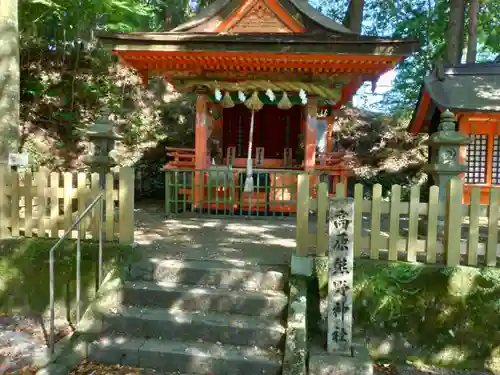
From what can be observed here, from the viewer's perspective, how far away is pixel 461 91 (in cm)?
1050

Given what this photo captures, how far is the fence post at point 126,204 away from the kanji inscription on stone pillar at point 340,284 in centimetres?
252

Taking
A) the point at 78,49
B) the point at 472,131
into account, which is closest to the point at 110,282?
the point at 472,131

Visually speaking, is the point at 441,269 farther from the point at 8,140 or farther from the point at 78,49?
the point at 78,49

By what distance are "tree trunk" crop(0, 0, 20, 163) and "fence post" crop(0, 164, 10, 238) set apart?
2.28 m

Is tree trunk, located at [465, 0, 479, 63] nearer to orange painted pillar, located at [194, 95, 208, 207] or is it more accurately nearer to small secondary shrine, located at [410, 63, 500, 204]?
small secondary shrine, located at [410, 63, 500, 204]

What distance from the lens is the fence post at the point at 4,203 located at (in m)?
5.18

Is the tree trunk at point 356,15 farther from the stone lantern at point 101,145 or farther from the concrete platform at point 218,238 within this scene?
the stone lantern at point 101,145

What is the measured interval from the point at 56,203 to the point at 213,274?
91.7 inches

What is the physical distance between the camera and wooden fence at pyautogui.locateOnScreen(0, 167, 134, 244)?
192 inches

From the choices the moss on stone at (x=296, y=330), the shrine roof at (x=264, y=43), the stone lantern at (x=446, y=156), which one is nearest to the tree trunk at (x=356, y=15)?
the shrine roof at (x=264, y=43)

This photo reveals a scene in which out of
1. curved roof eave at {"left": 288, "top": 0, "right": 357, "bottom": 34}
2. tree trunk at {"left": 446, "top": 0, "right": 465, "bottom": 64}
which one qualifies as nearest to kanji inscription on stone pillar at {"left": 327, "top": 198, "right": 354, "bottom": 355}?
curved roof eave at {"left": 288, "top": 0, "right": 357, "bottom": 34}

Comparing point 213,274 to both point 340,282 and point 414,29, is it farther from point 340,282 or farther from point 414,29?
point 414,29

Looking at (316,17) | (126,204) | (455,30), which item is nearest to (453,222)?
(126,204)

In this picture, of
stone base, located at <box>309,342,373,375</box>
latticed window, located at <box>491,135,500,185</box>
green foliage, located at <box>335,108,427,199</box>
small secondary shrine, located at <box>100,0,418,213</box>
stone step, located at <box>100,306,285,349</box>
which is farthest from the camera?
green foliage, located at <box>335,108,427,199</box>
